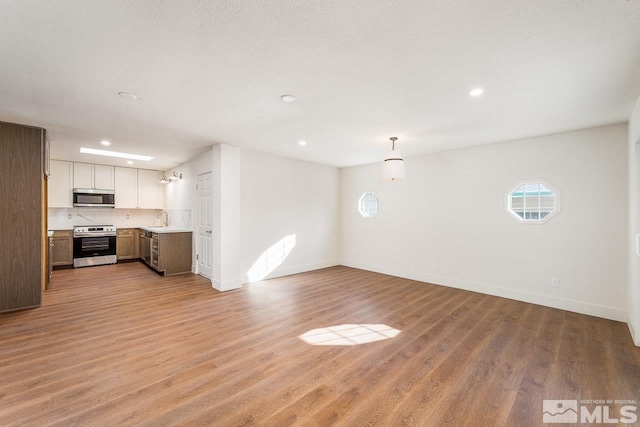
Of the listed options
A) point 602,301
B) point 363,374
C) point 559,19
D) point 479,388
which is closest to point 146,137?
point 363,374

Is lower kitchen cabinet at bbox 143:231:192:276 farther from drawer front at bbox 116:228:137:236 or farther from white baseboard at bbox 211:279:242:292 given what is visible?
drawer front at bbox 116:228:137:236

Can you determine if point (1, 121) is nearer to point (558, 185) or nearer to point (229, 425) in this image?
point (229, 425)

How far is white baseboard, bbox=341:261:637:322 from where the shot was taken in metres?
3.50

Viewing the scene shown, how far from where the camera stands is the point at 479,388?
2.08 metres

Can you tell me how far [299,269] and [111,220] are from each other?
5.43m

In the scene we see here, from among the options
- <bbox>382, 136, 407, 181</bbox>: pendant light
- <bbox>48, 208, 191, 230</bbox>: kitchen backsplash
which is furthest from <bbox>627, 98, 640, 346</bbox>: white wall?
<bbox>48, 208, 191, 230</bbox>: kitchen backsplash

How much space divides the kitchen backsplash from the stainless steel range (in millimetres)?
430

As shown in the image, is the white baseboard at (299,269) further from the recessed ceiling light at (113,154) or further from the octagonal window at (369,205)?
the recessed ceiling light at (113,154)

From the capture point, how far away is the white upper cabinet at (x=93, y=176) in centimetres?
641

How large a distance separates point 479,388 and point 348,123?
122 inches

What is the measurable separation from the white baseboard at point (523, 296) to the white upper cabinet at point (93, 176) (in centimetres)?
737

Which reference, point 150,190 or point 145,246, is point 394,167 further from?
point 150,190
